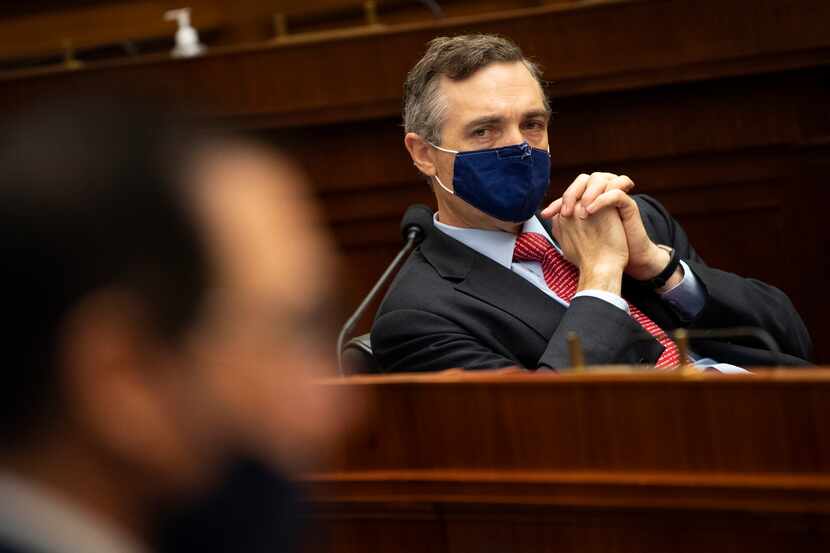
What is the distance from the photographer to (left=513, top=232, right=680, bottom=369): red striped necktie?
1884mm

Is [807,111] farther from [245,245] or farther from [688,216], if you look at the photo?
[245,245]

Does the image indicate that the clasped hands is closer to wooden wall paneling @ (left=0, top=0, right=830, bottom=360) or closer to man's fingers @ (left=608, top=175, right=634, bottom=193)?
man's fingers @ (left=608, top=175, right=634, bottom=193)

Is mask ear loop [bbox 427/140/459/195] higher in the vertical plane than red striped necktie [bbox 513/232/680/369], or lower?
higher

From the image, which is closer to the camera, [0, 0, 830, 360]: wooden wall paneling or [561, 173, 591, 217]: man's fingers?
[561, 173, 591, 217]: man's fingers

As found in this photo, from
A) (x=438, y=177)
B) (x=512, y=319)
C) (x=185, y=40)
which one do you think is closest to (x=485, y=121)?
(x=438, y=177)

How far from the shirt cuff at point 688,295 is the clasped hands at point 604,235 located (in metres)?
0.01

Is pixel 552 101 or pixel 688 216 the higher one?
pixel 552 101

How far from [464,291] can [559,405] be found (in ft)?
1.99

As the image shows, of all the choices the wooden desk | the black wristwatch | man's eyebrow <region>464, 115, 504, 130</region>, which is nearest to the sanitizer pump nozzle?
man's eyebrow <region>464, 115, 504, 130</region>

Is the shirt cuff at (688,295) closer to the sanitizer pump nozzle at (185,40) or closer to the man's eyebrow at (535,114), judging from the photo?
the man's eyebrow at (535,114)

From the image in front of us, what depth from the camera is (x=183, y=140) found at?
595mm

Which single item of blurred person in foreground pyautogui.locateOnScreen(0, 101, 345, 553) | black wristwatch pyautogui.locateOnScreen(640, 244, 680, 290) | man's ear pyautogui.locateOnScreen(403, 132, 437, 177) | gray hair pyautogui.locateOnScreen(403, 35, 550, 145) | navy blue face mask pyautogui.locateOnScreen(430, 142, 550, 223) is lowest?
blurred person in foreground pyautogui.locateOnScreen(0, 101, 345, 553)

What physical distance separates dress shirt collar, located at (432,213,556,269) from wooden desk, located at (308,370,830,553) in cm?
60

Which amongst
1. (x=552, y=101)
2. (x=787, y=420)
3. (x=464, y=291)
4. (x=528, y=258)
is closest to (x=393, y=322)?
(x=464, y=291)
